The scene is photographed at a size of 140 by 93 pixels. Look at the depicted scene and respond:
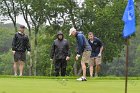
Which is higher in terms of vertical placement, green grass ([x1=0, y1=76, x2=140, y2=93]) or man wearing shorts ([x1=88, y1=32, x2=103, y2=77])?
man wearing shorts ([x1=88, y1=32, x2=103, y2=77])

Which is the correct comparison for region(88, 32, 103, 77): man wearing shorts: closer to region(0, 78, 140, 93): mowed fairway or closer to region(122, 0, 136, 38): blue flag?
region(0, 78, 140, 93): mowed fairway

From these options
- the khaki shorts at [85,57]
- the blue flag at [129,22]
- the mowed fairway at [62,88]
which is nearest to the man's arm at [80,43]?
the khaki shorts at [85,57]

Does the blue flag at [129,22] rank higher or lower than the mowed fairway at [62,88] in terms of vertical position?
higher

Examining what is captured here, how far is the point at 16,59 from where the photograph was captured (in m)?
20.8

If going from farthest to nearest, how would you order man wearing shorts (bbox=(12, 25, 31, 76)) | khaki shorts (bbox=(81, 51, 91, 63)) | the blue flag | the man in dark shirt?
1. man wearing shorts (bbox=(12, 25, 31, 76))
2. the man in dark shirt
3. khaki shorts (bbox=(81, 51, 91, 63))
4. the blue flag

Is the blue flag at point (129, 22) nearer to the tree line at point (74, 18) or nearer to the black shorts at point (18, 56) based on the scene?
the black shorts at point (18, 56)

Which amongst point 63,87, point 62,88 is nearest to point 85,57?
point 63,87

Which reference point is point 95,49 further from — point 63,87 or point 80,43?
point 63,87

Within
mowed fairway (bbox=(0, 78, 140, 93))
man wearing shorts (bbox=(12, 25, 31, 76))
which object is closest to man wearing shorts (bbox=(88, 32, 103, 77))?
man wearing shorts (bbox=(12, 25, 31, 76))

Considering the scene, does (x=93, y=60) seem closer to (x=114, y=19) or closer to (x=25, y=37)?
(x=25, y=37)

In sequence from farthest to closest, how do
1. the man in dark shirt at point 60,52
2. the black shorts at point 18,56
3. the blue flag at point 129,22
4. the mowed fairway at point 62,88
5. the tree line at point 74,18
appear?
the tree line at point 74,18
the black shorts at point 18,56
the man in dark shirt at point 60,52
the mowed fairway at point 62,88
the blue flag at point 129,22

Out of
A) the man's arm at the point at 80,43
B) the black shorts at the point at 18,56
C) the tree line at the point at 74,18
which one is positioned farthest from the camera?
the tree line at the point at 74,18

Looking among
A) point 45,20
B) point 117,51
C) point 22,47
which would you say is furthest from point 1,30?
point 22,47

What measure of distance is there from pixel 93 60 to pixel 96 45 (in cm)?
67
